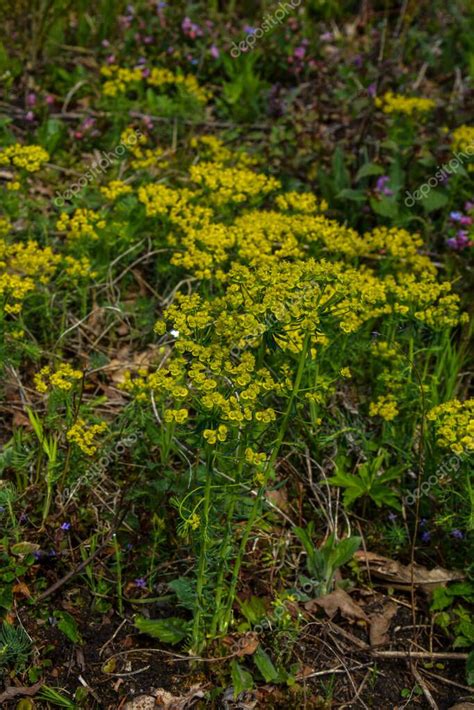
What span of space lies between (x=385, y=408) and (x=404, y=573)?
2.14 feet

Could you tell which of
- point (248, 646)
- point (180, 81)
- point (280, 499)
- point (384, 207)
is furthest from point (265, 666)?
point (180, 81)

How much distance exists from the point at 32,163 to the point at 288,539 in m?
2.19

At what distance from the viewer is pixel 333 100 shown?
5.82 metres

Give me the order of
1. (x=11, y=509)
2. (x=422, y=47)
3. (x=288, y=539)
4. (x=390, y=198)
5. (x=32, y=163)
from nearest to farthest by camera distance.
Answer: (x=11, y=509)
(x=288, y=539)
(x=32, y=163)
(x=390, y=198)
(x=422, y=47)

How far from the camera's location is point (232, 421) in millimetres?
2336

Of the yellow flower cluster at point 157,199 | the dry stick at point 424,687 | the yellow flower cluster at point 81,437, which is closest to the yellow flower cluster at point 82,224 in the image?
the yellow flower cluster at point 157,199

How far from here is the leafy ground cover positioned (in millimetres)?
2652

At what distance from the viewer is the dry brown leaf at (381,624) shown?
2994 millimetres

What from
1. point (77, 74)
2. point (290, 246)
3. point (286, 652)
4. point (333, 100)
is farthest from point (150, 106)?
point (286, 652)

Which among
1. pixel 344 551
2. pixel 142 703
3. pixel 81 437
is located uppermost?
pixel 81 437

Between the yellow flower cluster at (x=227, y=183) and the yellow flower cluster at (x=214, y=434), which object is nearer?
the yellow flower cluster at (x=214, y=434)

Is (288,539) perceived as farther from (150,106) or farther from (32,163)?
(150,106)

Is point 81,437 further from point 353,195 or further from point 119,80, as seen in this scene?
point 119,80

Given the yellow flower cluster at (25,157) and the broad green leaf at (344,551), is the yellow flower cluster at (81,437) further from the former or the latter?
the yellow flower cluster at (25,157)
